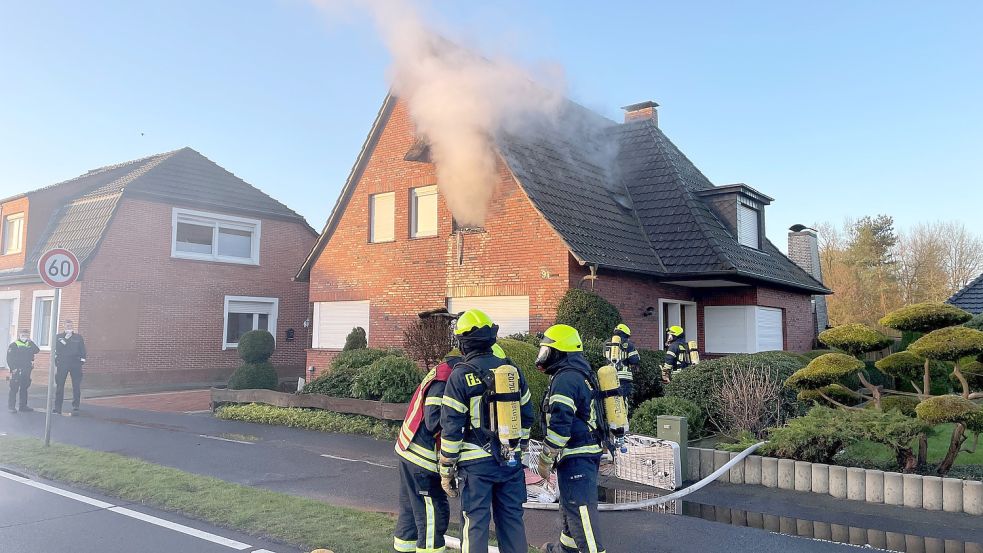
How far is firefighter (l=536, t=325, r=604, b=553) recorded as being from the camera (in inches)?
183

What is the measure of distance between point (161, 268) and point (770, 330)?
58.0 feet

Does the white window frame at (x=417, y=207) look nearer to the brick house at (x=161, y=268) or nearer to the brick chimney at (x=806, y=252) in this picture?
the brick house at (x=161, y=268)

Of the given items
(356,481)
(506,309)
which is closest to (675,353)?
(506,309)

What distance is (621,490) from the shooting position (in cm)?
718

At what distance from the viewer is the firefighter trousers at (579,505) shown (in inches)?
182

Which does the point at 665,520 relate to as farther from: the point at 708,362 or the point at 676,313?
the point at 676,313

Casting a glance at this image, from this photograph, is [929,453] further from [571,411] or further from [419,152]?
[419,152]

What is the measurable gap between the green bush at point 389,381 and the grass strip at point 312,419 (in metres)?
0.46

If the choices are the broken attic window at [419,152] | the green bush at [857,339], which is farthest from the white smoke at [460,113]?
the green bush at [857,339]

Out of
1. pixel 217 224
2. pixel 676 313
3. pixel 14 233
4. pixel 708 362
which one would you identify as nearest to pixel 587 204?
pixel 676 313

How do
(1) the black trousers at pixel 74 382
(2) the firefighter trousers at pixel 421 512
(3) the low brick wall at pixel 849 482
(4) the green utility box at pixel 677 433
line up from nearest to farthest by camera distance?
(2) the firefighter trousers at pixel 421 512, (3) the low brick wall at pixel 849 482, (4) the green utility box at pixel 677 433, (1) the black trousers at pixel 74 382

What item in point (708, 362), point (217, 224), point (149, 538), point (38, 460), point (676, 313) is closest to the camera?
point (149, 538)

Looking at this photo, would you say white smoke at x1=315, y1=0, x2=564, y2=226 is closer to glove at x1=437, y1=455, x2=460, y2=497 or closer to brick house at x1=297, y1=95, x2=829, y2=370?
brick house at x1=297, y1=95, x2=829, y2=370

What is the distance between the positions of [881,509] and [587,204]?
979 cm
